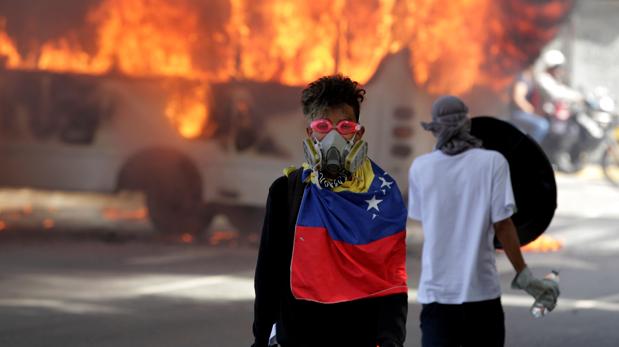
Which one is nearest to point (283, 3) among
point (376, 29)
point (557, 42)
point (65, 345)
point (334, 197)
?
point (376, 29)

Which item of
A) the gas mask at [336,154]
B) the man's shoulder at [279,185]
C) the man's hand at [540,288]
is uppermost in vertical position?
the gas mask at [336,154]

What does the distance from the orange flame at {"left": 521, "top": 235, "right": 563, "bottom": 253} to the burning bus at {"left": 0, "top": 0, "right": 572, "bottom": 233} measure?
5.41ft

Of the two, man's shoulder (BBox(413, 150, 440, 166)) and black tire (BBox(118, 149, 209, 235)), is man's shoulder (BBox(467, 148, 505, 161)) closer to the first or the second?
man's shoulder (BBox(413, 150, 440, 166))

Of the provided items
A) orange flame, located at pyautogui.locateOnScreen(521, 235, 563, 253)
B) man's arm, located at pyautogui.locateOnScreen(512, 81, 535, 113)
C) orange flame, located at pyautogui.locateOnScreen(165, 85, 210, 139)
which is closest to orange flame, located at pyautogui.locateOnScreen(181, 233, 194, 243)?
orange flame, located at pyautogui.locateOnScreen(165, 85, 210, 139)

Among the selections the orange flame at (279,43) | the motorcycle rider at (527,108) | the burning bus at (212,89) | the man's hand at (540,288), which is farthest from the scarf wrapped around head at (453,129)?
the motorcycle rider at (527,108)

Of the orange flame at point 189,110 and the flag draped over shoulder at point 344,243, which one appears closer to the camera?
the flag draped over shoulder at point 344,243

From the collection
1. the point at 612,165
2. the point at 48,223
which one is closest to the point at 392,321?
the point at 48,223

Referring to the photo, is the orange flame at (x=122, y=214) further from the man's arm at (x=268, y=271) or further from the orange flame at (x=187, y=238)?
the man's arm at (x=268, y=271)

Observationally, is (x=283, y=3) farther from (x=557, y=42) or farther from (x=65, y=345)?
(x=557, y=42)

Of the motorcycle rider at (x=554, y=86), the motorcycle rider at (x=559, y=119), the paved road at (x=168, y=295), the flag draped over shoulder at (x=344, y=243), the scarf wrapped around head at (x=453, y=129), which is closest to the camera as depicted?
the flag draped over shoulder at (x=344, y=243)

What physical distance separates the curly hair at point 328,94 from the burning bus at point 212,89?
887 cm

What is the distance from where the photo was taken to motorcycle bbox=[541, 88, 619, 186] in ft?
74.6

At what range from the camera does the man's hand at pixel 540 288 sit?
16.9ft

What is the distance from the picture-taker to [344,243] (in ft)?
11.7
